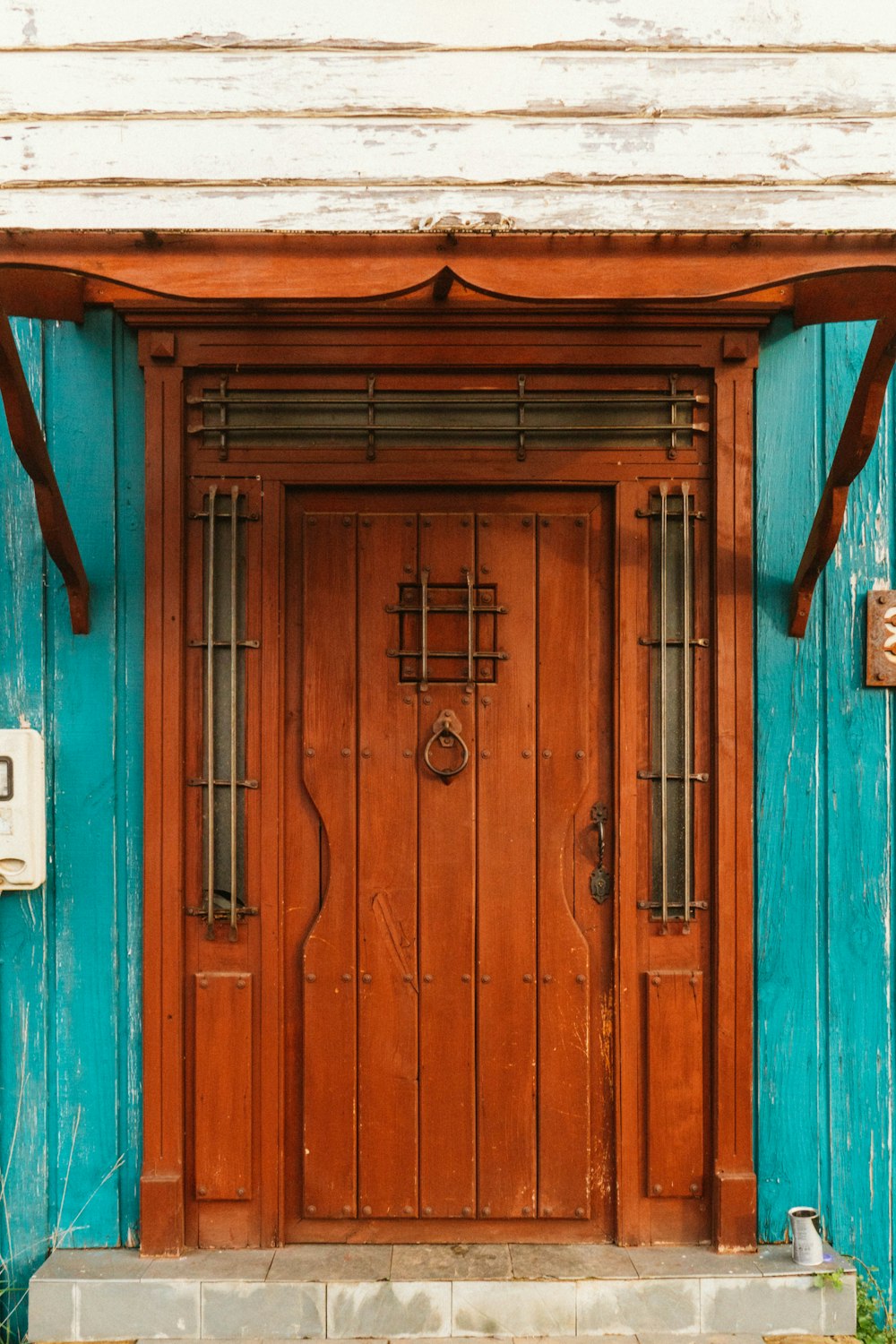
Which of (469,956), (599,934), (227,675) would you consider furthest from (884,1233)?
(227,675)

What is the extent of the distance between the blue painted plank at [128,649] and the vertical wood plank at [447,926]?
2.80 feet

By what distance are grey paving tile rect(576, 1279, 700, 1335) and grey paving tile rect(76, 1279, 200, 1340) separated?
109cm

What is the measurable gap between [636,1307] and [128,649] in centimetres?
241

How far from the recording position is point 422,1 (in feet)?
7.98

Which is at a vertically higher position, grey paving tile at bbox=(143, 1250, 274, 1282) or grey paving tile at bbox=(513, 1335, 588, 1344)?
grey paving tile at bbox=(143, 1250, 274, 1282)

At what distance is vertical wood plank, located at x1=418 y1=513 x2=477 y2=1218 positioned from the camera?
2977 millimetres

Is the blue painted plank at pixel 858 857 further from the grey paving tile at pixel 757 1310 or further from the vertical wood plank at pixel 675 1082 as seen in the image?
the vertical wood plank at pixel 675 1082

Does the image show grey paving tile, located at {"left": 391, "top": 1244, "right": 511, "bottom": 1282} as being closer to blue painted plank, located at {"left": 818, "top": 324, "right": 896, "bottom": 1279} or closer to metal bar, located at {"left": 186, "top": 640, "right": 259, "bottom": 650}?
blue painted plank, located at {"left": 818, "top": 324, "right": 896, "bottom": 1279}

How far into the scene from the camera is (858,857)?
3006mm

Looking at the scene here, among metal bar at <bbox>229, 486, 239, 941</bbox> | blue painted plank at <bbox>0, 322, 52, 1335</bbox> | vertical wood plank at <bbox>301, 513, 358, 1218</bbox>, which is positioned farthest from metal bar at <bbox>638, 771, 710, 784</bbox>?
blue painted plank at <bbox>0, 322, 52, 1335</bbox>

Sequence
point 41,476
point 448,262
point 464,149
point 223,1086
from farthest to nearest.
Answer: point 223,1086, point 41,476, point 464,149, point 448,262

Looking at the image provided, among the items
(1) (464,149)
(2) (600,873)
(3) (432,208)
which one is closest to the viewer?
(3) (432,208)

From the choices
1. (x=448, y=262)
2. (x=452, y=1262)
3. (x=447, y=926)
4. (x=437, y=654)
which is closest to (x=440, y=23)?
(x=448, y=262)

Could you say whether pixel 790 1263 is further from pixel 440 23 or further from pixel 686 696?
pixel 440 23
